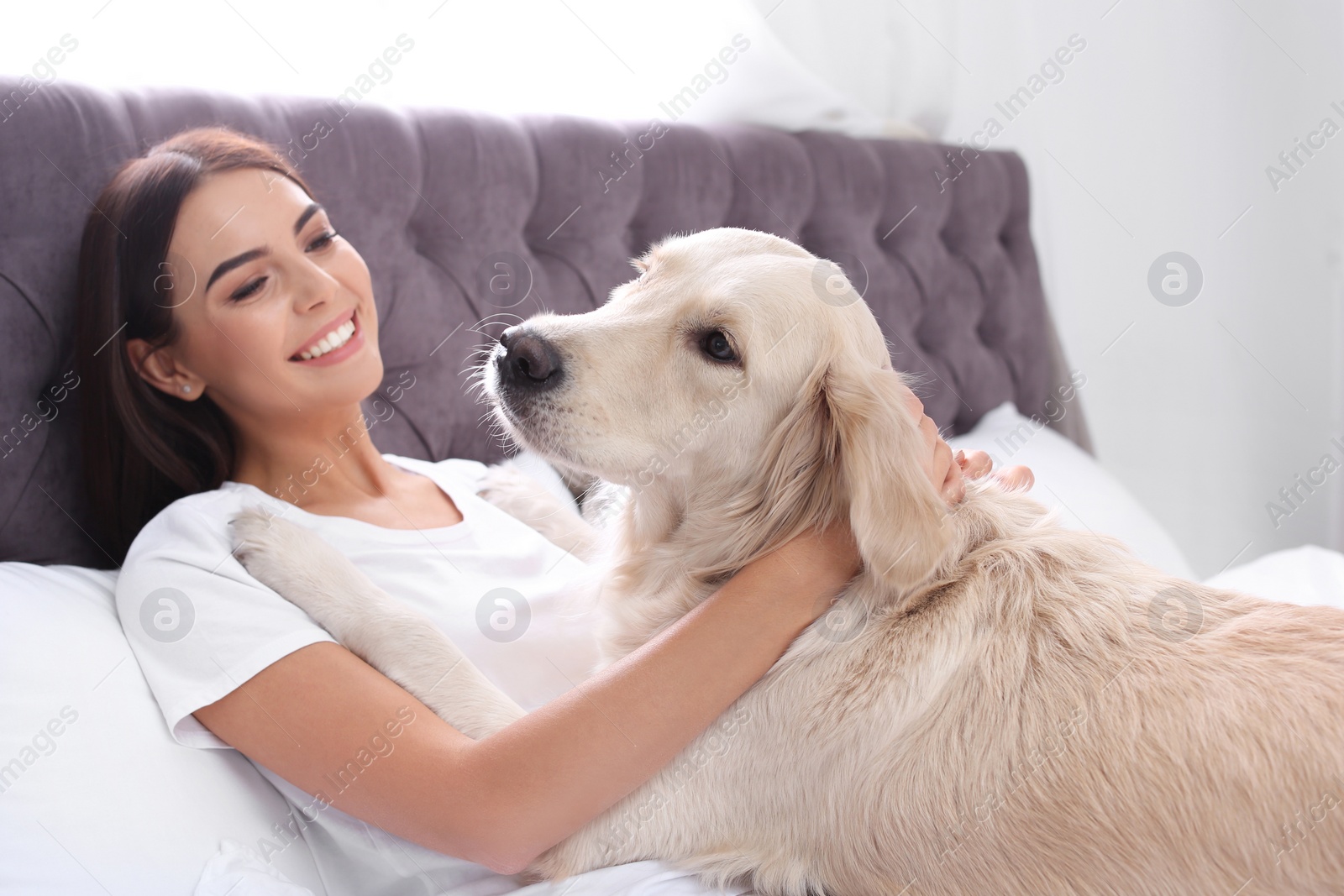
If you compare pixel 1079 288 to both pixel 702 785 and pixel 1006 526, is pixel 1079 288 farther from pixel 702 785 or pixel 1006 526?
pixel 702 785

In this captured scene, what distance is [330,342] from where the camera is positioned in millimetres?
1535

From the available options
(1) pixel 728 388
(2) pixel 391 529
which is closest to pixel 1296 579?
(1) pixel 728 388

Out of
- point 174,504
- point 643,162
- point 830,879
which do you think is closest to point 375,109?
point 643,162

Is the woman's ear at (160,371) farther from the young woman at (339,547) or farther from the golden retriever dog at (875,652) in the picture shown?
the golden retriever dog at (875,652)

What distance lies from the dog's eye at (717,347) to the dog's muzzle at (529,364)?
0.20m

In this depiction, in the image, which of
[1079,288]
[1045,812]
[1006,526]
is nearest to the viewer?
[1045,812]

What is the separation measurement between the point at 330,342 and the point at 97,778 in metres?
0.72

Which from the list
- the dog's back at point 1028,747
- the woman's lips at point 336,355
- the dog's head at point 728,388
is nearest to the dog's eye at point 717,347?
the dog's head at point 728,388

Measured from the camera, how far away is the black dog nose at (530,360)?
1.26 meters

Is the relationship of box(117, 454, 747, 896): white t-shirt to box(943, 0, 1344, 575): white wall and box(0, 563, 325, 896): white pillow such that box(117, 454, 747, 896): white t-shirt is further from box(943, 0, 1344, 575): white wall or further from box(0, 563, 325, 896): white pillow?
box(943, 0, 1344, 575): white wall

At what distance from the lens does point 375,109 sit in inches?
78.0

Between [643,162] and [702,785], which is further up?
[643,162]

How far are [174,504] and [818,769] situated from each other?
1008mm

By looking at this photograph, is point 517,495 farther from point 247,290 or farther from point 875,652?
point 875,652
